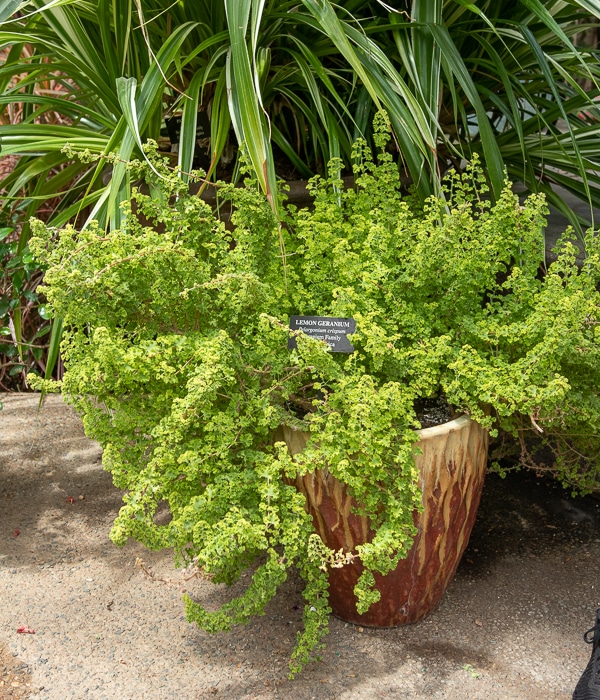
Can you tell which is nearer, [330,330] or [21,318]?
[330,330]

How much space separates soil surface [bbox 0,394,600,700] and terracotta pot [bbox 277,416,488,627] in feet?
0.19

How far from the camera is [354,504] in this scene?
1382 mm

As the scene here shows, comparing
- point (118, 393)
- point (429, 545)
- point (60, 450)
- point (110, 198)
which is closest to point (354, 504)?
point (429, 545)

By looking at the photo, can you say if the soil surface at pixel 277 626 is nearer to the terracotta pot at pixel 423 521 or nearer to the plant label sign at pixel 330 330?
the terracotta pot at pixel 423 521

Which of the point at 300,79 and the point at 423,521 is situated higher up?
the point at 300,79

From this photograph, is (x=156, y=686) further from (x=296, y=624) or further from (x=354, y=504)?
(x=354, y=504)

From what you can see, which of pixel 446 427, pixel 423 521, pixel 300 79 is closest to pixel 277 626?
pixel 423 521

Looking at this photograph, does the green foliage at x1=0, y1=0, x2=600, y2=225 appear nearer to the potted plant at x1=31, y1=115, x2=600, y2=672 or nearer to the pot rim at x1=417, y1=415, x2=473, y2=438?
the potted plant at x1=31, y1=115, x2=600, y2=672

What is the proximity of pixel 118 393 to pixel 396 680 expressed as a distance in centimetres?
72

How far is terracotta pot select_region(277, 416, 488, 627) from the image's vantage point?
54.7 inches

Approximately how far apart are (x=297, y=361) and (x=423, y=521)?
1.29 ft

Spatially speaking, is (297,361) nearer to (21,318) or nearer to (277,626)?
(277,626)

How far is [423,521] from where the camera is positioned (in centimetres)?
142

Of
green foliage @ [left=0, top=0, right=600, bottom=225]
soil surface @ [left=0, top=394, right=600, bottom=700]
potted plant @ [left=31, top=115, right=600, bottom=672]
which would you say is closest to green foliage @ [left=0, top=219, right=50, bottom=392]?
green foliage @ [left=0, top=0, right=600, bottom=225]
